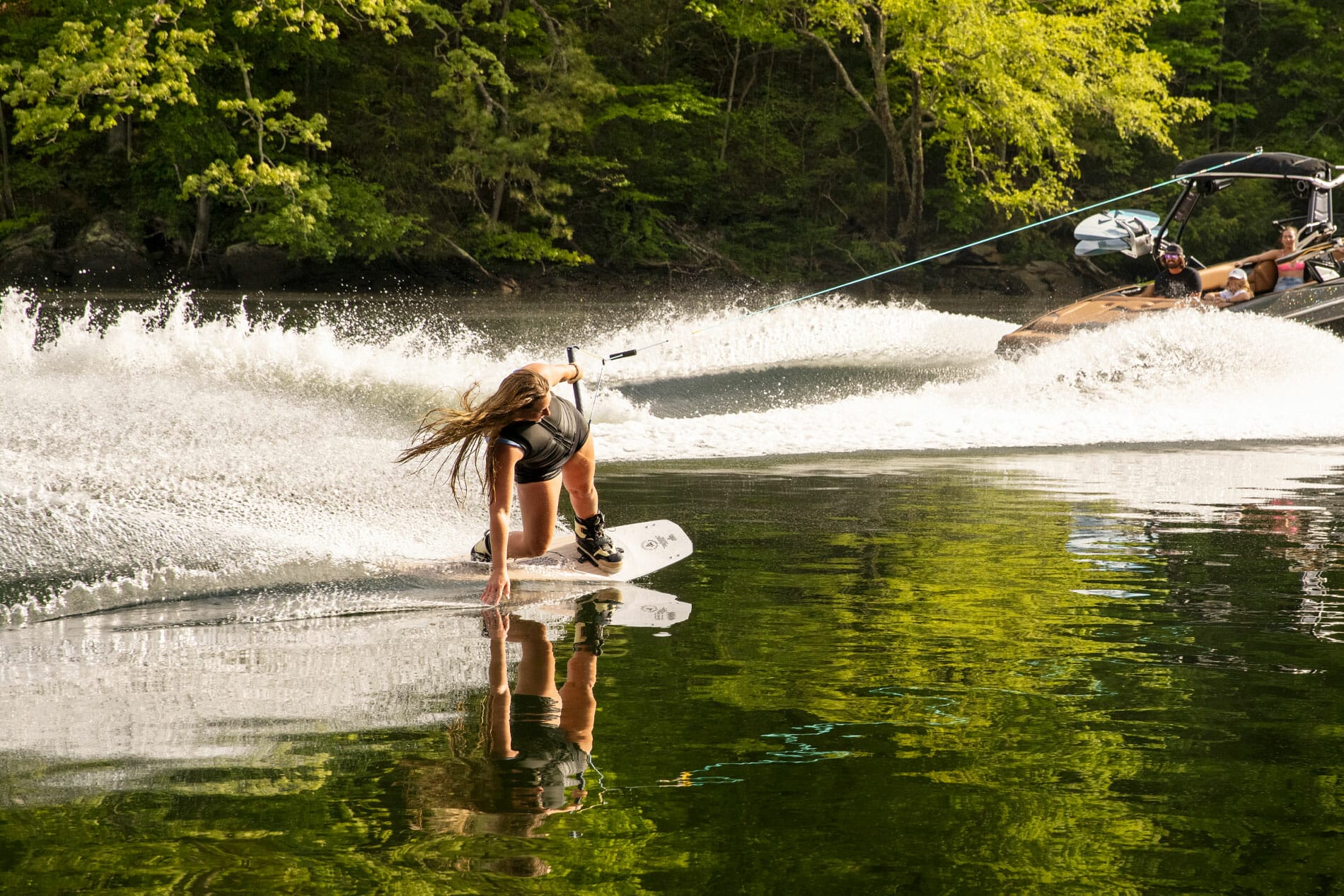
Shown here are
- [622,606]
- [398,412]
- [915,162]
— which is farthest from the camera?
[915,162]

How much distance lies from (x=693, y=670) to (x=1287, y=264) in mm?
13001

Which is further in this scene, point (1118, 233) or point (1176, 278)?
point (1118, 233)

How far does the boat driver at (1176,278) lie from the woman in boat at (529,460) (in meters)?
10.4

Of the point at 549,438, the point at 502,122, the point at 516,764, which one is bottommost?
the point at 516,764

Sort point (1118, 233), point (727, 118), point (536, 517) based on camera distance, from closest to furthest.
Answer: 1. point (536, 517)
2. point (1118, 233)
3. point (727, 118)

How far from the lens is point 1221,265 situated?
51.0 feet

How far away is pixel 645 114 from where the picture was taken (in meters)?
31.8

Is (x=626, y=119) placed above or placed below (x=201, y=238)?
above

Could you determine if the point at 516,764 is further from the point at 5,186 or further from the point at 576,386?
the point at 5,186

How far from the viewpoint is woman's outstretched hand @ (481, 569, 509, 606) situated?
212 inches

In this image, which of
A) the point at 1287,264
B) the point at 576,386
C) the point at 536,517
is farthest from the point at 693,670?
the point at 1287,264

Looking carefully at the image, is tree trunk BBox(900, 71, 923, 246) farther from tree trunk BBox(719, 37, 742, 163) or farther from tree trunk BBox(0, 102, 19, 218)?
tree trunk BBox(0, 102, 19, 218)

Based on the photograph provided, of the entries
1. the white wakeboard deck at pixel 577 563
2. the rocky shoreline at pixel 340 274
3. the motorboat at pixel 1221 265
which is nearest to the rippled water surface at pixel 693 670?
the white wakeboard deck at pixel 577 563

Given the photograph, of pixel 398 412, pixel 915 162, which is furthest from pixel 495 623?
pixel 915 162
